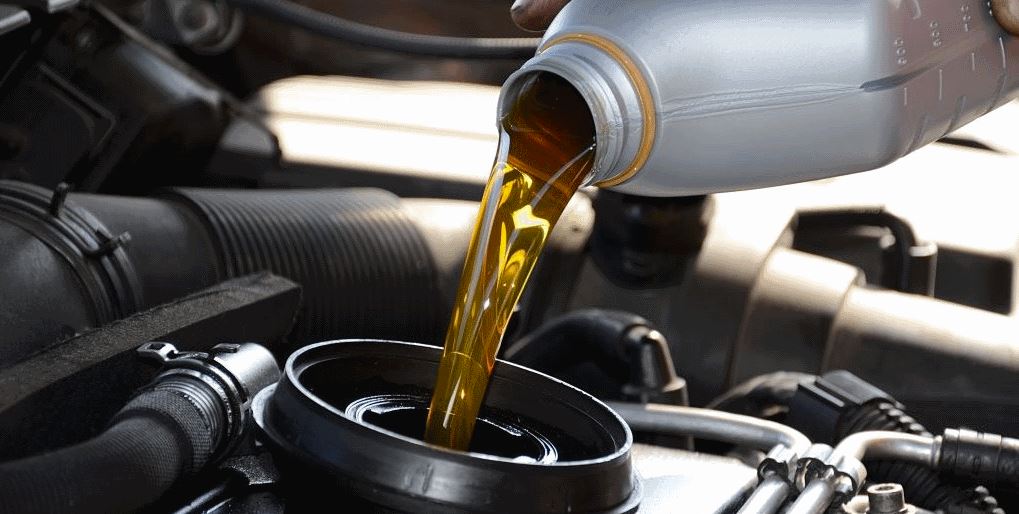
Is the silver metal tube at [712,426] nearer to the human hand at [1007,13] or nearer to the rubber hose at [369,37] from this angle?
the human hand at [1007,13]

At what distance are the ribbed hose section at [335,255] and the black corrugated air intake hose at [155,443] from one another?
1.16ft

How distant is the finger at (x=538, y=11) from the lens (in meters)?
0.96

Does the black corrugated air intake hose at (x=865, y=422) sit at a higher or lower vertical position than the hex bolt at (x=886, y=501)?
lower

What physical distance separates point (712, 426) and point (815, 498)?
206mm

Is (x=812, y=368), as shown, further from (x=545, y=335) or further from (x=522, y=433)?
(x=522, y=433)

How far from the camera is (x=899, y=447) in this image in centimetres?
101

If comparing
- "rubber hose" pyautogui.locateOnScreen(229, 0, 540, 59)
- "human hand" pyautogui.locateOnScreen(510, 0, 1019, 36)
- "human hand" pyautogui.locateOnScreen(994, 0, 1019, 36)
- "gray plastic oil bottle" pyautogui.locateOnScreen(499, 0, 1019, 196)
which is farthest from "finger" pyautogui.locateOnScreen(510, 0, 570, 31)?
"rubber hose" pyautogui.locateOnScreen(229, 0, 540, 59)

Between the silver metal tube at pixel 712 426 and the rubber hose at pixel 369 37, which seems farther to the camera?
the rubber hose at pixel 369 37

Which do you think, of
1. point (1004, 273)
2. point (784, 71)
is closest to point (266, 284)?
point (784, 71)

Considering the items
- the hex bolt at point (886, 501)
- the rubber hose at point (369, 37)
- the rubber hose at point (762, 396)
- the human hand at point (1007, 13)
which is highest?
the human hand at point (1007, 13)

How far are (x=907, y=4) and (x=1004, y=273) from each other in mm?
955

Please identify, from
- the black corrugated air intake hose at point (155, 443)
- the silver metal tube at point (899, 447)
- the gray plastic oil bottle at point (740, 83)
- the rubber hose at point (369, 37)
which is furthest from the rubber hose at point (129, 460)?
the rubber hose at point (369, 37)

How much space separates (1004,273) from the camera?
64.6 inches

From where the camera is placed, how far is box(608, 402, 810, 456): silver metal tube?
3.33ft
